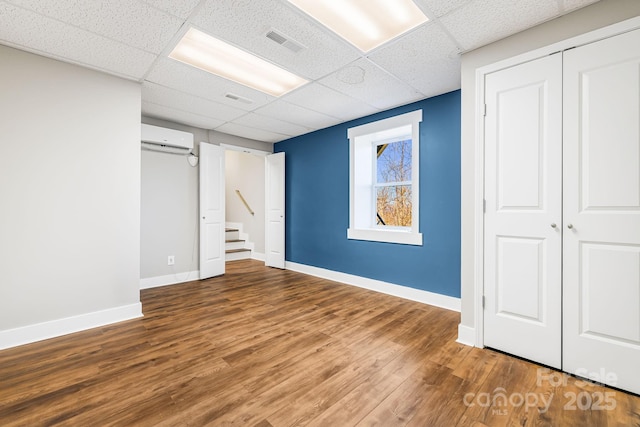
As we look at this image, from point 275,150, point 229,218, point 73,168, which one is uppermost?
point 275,150

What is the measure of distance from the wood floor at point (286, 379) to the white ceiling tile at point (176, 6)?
8.25 feet

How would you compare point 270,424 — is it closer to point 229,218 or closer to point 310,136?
point 310,136

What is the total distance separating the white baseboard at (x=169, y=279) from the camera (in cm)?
394

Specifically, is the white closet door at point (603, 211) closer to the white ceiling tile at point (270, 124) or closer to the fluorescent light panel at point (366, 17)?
the fluorescent light panel at point (366, 17)

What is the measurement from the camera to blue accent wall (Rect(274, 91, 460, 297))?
10.3 ft

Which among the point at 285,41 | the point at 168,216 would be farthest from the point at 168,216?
the point at 285,41

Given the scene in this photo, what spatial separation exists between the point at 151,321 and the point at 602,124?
4069 millimetres

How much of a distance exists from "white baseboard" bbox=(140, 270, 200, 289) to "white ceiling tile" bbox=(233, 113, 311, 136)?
101 inches

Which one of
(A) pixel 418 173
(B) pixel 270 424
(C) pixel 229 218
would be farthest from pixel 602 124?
(C) pixel 229 218

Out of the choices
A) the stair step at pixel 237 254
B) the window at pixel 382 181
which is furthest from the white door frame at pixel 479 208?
the stair step at pixel 237 254

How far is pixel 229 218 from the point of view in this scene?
7.28 m

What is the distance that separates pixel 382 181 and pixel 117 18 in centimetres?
342

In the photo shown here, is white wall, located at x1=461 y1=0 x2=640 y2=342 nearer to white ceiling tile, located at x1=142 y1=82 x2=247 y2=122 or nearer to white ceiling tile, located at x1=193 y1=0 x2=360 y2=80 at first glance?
white ceiling tile, located at x1=193 y1=0 x2=360 y2=80

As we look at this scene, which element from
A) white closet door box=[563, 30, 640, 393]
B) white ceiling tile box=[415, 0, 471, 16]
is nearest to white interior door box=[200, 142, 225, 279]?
white ceiling tile box=[415, 0, 471, 16]
